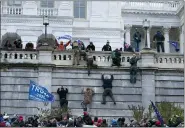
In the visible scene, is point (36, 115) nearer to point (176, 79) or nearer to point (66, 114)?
point (66, 114)

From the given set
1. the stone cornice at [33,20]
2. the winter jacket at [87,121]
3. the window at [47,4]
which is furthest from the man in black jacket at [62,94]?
the window at [47,4]

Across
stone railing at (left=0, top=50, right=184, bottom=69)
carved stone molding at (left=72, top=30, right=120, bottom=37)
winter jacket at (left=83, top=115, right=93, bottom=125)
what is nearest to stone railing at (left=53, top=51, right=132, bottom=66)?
stone railing at (left=0, top=50, right=184, bottom=69)

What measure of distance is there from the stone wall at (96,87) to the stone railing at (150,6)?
30.1m

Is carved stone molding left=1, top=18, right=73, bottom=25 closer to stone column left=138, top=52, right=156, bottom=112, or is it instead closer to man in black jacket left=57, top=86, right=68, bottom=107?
stone column left=138, top=52, right=156, bottom=112

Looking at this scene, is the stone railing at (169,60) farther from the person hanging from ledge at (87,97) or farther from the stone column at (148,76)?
the person hanging from ledge at (87,97)

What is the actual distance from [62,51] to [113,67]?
10.4 feet

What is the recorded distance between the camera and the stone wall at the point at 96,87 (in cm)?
4584

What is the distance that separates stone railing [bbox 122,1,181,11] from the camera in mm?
76938

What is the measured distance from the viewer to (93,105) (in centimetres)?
4619

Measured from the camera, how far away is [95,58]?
155 feet

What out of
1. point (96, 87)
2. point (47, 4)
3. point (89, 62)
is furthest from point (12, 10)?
point (96, 87)

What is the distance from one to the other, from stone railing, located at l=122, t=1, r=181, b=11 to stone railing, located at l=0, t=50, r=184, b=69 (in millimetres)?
29438

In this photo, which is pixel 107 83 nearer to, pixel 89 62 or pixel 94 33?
pixel 89 62

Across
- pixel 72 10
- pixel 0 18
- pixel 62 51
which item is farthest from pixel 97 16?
pixel 62 51
